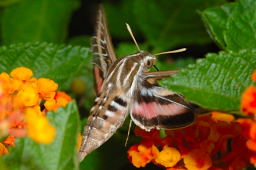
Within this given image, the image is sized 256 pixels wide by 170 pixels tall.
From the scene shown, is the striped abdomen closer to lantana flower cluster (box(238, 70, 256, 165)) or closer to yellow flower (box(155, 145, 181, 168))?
yellow flower (box(155, 145, 181, 168))

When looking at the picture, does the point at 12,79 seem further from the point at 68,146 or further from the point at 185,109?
the point at 185,109

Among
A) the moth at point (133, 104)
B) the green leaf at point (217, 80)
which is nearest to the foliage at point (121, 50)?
the green leaf at point (217, 80)

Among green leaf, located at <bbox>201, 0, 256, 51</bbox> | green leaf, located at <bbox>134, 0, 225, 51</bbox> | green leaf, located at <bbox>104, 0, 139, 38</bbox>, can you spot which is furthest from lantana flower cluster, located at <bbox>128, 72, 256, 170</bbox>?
green leaf, located at <bbox>104, 0, 139, 38</bbox>

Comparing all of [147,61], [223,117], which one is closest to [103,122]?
[147,61]

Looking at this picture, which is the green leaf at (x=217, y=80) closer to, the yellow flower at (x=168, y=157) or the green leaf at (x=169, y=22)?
the yellow flower at (x=168, y=157)

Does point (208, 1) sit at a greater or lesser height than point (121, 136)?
greater

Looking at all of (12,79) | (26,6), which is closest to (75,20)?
(26,6)

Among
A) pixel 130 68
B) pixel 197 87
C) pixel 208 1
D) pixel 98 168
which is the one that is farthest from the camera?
pixel 208 1

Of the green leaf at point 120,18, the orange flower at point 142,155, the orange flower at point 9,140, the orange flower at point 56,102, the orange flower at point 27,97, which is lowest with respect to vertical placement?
the green leaf at point 120,18
